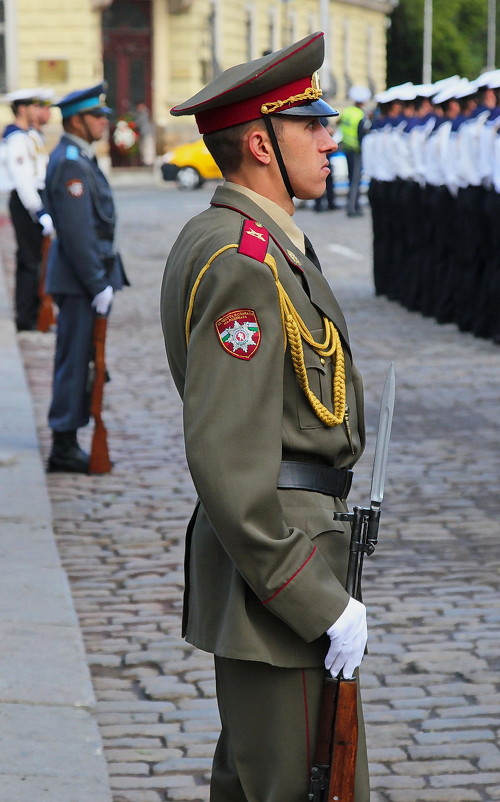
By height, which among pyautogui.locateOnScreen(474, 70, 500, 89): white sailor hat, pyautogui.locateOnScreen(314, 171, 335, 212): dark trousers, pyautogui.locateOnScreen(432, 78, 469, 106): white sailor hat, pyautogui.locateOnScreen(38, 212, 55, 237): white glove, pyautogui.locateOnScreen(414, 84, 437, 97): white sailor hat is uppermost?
pyautogui.locateOnScreen(474, 70, 500, 89): white sailor hat

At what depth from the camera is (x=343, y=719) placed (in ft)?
8.81

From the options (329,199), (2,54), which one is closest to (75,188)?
(329,199)

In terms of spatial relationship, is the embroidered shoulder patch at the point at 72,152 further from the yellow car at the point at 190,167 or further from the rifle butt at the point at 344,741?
the yellow car at the point at 190,167

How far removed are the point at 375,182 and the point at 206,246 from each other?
45.4 feet

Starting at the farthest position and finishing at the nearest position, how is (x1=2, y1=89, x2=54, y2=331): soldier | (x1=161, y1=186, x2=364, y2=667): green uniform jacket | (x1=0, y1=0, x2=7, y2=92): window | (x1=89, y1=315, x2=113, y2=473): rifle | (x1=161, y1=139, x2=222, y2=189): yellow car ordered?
1. (x1=0, y1=0, x2=7, y2=92): window
2. (x1=161, y1=139, x2=222, y2=189): yellow car
3. (x1=2, y1=89, x2=54, y2=331): soldier
4. (x1=89, y1=315, x2=113, y2=473): rifle
5. (x1=161, y1=186, x2=364, y2=667): green uniform jacket

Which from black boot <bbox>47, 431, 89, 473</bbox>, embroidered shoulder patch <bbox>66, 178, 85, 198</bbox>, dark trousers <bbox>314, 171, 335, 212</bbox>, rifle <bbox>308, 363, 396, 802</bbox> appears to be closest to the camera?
rifle <bbox>308, 363, 396, 802</bbox>

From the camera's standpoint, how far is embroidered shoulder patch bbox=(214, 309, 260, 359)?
2.59 meters

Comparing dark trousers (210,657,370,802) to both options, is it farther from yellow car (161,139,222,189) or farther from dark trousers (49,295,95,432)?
yellow car (161,139,222,189)

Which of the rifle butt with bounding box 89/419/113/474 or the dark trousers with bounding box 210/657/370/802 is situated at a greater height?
the dark trousers with bounding box 210/657/370/802

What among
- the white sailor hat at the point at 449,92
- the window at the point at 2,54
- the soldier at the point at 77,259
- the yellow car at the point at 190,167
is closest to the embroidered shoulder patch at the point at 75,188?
the soldier at the point at 77,259

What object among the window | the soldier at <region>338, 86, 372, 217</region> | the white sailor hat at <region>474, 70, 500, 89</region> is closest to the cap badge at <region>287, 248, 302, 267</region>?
the white sailor hat at <region>474, 70, 500, 89</region>

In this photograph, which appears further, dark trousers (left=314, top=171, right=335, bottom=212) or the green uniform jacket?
dark trousers (left=314, top=171, right=335, bottom=212)

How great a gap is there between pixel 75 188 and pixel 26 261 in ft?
19.3

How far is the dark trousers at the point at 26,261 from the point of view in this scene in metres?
13.5
